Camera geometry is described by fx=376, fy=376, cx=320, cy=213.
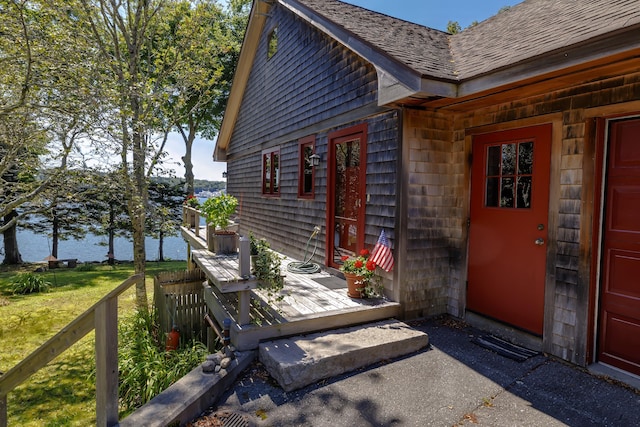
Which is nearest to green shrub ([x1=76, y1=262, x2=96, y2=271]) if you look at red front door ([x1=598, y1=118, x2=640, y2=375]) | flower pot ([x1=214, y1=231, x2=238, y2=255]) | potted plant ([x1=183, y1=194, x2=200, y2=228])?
potted plant ([x1=183, y1=194, x2=200, y2=228])

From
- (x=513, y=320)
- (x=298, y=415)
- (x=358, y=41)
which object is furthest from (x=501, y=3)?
(x=298, y=415)

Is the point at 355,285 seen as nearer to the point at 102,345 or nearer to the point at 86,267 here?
the point at 102,345

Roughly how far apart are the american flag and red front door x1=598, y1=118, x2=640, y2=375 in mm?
2036

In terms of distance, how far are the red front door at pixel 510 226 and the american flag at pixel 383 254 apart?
0.98 meters

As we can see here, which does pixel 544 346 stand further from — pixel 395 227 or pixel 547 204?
pixel 395 227

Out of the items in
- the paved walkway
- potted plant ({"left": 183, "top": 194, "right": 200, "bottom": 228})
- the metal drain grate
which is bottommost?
the metal drain grate

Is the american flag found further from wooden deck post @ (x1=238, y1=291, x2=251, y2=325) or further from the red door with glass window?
wooden deck post @ (x1=238, y1=291, x2=251, y2=325)

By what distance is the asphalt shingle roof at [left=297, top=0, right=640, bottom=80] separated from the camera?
301 centimetres

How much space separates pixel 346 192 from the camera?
577 cm

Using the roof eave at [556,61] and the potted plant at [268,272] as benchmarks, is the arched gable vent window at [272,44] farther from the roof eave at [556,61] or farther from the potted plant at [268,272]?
the roof eave at [556,61]

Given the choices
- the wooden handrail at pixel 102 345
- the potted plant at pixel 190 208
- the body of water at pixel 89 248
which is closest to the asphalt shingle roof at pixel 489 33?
the wooden handrail at pixel 102 345

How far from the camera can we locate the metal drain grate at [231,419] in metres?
2.75

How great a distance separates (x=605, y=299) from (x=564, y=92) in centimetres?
191

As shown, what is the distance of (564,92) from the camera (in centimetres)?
351
